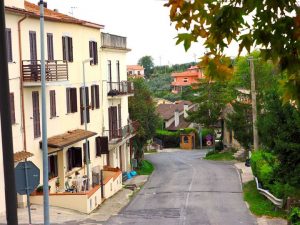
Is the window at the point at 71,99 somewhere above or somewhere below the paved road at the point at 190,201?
above

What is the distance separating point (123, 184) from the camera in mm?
36312

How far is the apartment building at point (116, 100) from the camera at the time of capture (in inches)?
1503

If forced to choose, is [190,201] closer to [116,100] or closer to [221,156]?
[116,100]

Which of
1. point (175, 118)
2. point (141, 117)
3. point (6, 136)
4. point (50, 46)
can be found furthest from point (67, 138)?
point (175, 118)

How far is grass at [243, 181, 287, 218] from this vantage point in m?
25.0

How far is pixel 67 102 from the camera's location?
102 ft

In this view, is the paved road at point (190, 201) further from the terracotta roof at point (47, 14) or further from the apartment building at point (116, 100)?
the terracotta roof at point (47, 14)

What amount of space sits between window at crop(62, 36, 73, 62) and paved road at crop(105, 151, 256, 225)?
8.00 metres

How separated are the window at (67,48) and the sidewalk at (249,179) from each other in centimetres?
1214

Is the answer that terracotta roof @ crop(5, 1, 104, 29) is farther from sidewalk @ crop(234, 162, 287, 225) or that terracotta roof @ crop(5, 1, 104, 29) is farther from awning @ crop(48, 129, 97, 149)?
sidewalk @ crop(234, 162, 287, 225)

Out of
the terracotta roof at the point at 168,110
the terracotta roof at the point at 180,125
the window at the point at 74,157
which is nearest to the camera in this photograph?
the window at the point at 74,157

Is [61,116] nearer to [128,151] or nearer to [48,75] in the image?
[48,75]

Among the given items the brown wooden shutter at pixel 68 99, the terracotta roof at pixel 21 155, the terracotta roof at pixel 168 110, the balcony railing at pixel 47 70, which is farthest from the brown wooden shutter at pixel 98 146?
the terracotta roof at pixel 168 110

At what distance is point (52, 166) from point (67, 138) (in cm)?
151
